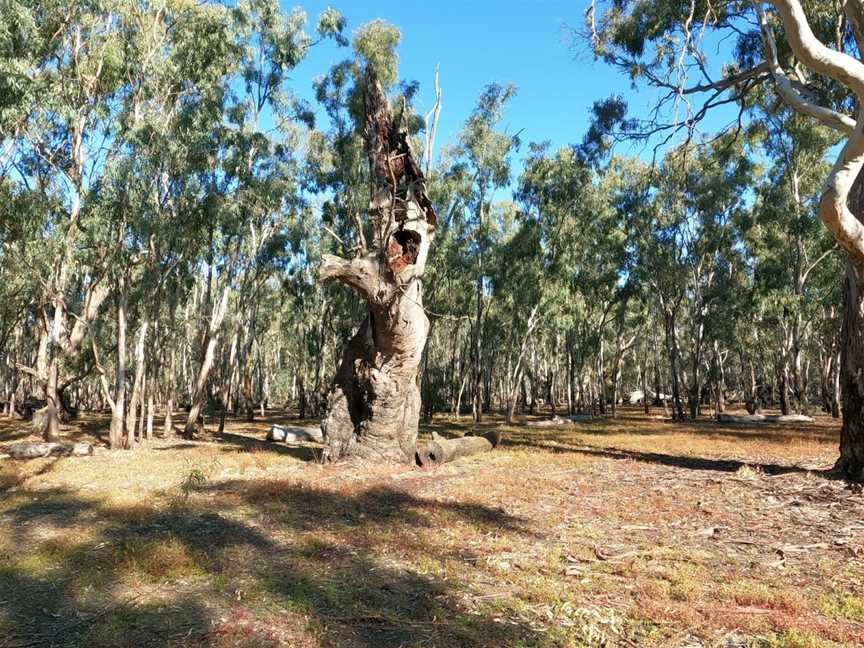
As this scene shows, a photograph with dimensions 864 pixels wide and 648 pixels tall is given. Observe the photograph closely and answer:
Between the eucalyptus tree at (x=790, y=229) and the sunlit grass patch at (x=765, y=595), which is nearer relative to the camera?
the sunlit grass patch at (x=765, y=595)

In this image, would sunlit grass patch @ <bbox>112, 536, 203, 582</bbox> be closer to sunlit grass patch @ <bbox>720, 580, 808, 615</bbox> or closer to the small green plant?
the small green plant

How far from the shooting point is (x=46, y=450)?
564 inches

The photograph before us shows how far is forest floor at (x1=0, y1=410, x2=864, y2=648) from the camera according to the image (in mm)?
4176

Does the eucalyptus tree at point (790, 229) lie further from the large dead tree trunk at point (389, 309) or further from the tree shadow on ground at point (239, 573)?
the tree shadow on ground at point (239, 573)

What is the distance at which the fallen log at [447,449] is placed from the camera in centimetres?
1230

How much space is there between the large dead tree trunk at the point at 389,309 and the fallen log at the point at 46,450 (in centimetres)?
716

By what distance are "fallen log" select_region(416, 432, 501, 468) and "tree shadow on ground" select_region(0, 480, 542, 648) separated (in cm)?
346

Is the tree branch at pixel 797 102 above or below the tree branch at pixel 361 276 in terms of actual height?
above

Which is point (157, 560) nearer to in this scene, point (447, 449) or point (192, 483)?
point (192, 483)

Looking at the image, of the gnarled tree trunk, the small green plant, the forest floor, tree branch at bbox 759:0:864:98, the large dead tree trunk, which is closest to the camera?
the forest floor

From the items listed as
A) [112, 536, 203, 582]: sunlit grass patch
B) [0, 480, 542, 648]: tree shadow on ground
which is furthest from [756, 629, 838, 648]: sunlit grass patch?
[112, 536, 203, 582]: sunlit grass patch

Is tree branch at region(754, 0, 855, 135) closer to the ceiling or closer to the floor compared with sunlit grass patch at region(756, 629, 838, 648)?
closer to the ceiling

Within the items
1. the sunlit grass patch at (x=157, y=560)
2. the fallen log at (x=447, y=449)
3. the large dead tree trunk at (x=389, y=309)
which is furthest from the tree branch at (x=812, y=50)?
the fallen log at (x=447, y=449)

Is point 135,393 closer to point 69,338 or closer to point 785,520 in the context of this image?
point 69,338
